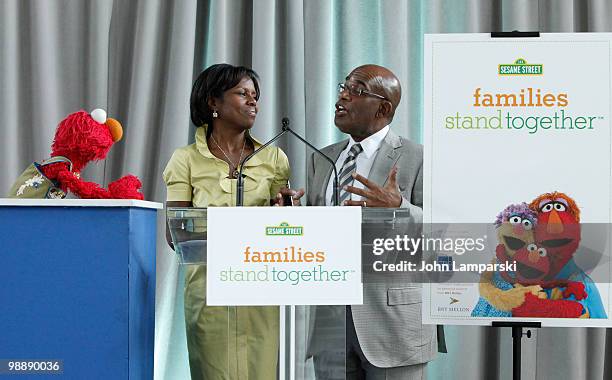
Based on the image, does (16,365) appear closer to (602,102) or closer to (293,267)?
(293,267)

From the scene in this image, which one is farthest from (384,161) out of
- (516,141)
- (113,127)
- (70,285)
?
(70,285)

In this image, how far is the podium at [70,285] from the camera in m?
1.83

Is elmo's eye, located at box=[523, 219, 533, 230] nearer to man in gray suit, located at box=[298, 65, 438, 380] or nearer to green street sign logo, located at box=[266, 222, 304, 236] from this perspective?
man in gray suit, located at box=[298, 65, 438, 380]

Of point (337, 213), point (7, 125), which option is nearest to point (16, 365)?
point (337, 213)

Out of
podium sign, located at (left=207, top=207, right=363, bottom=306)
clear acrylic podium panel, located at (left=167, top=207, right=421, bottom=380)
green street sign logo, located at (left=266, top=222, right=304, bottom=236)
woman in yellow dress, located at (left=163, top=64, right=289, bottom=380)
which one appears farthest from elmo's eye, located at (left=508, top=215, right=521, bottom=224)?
woman in yellow dress, located at (left=163, top=64, right=289, bottom=380)

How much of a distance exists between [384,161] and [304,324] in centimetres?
74

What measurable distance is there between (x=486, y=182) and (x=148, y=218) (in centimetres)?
90

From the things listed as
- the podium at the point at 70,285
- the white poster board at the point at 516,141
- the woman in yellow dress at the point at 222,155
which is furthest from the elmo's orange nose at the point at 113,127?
the white poster board at the point at 516,141

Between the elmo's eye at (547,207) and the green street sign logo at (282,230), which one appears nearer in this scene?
the green street sign logo at (282,230)

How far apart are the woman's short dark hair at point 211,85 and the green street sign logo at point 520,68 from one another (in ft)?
2.87

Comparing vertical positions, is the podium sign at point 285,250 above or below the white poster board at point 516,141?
below

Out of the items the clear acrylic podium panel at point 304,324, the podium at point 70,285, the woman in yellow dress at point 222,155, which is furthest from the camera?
the woman in yellow dress at point 222,155

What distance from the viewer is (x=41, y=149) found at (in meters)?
3.25

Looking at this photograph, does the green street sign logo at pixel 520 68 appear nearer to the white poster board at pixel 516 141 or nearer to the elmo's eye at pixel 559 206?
the white poster board at pixel 516 141
